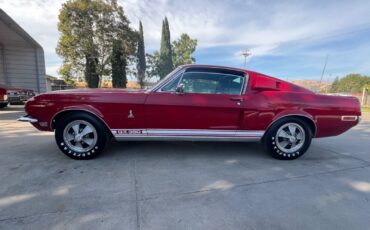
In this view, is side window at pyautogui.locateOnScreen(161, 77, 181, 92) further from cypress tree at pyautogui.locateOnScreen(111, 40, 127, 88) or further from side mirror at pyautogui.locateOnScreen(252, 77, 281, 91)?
cypress tree at pyautogui.locateOnScreen(111, 40, 127, 88)

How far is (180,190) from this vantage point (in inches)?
90.3

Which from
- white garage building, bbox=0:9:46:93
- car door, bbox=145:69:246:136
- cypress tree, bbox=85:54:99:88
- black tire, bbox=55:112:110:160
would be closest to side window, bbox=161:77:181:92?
car door, bbox=145:69:246:136

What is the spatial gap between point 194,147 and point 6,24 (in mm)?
12216

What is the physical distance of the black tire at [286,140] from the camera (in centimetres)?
328

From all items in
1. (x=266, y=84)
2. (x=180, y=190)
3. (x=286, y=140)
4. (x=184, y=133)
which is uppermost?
(x=266, y=84)

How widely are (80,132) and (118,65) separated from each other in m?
17.3

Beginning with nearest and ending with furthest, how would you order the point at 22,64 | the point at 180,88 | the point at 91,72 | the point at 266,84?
the point at 180,88
the point at 266,84
the point at 22,64
the point at 91,72

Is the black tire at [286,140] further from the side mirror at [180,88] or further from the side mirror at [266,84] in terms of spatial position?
the side mirror at [180,88]

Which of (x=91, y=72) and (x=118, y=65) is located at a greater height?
(x=118, y=65)

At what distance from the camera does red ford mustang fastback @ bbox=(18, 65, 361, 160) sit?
3.02 meters

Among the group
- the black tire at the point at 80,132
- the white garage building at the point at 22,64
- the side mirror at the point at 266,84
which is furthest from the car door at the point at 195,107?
the white garage building at the point at 22,64

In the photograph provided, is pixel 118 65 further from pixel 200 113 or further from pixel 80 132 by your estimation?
pixel 200 113

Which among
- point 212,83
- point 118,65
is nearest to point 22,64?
point 118,65

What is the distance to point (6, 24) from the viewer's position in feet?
33.7
